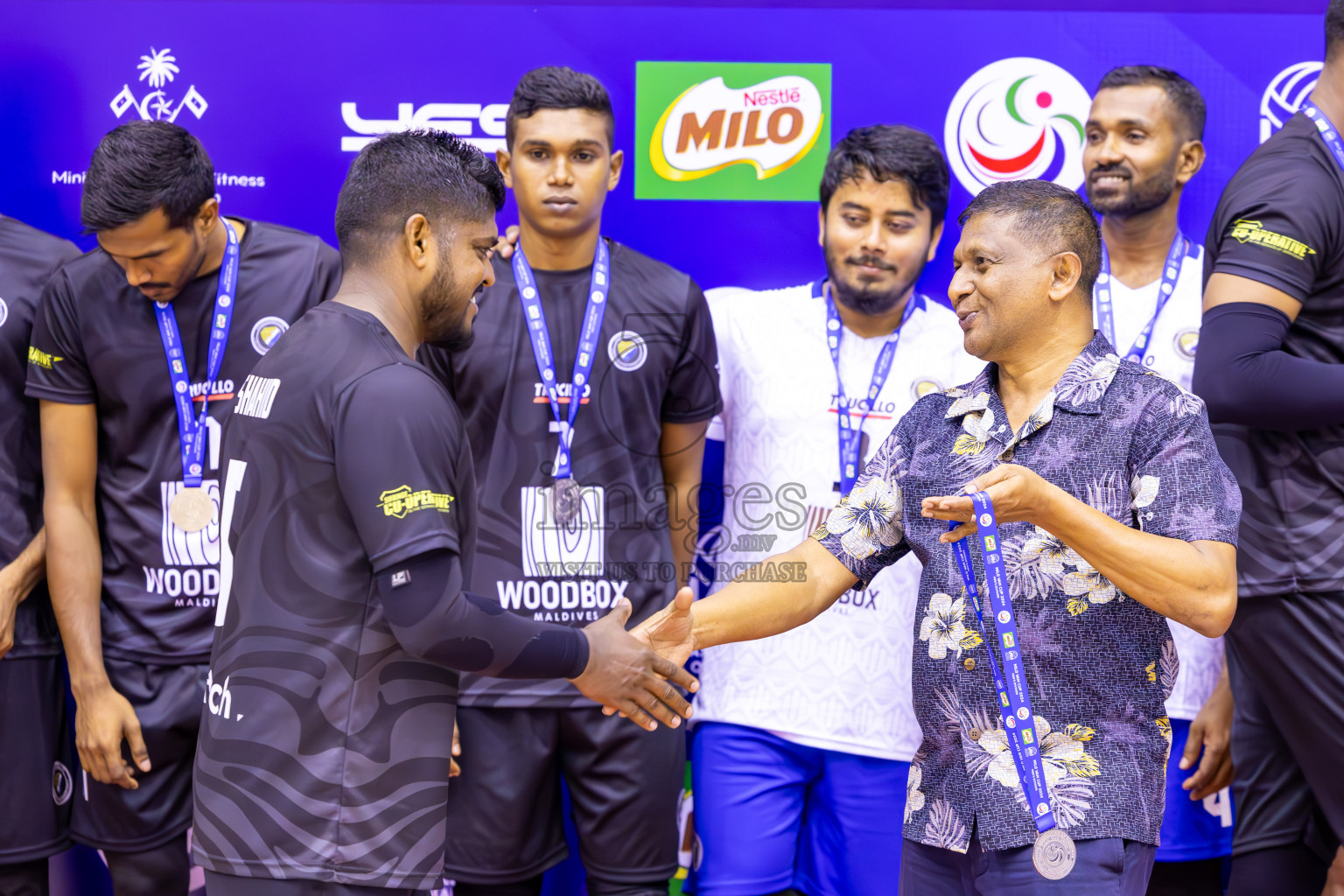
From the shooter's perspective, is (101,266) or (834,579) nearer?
(834,579)

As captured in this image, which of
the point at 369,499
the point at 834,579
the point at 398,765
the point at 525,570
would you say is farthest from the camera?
the point at 525,570

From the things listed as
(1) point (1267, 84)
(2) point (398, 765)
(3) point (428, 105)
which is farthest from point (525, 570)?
(1) point (1267, 84)

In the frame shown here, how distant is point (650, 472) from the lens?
11.7ft

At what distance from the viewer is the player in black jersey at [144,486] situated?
3.48m

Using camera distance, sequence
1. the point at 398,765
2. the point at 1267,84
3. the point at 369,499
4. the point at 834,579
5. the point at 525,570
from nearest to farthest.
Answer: the point at 369,499, the point at 398,765, the point at 834,579, the point at 525,570, the point at 1267,84

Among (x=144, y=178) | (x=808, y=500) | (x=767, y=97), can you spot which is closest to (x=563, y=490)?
(x=808, y=500)

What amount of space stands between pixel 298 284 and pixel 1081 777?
261 cm

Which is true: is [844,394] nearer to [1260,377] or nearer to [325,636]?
[1260,377]

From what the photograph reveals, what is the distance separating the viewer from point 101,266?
354 cm

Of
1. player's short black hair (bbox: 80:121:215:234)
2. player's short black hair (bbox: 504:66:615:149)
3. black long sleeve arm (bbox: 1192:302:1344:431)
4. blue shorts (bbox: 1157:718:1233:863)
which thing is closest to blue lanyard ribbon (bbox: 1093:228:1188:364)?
black long sleeve arm (bbox: 1192:302:1344:431)

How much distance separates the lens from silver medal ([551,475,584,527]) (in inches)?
136

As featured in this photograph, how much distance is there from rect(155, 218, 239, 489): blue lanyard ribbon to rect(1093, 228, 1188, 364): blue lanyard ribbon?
2701 millimetres

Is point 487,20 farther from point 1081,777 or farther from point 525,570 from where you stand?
point 1081,777

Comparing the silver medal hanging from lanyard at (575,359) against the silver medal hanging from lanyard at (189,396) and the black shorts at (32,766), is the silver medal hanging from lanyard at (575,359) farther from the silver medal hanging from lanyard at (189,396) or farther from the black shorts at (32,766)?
the black shorts at (32,766)
